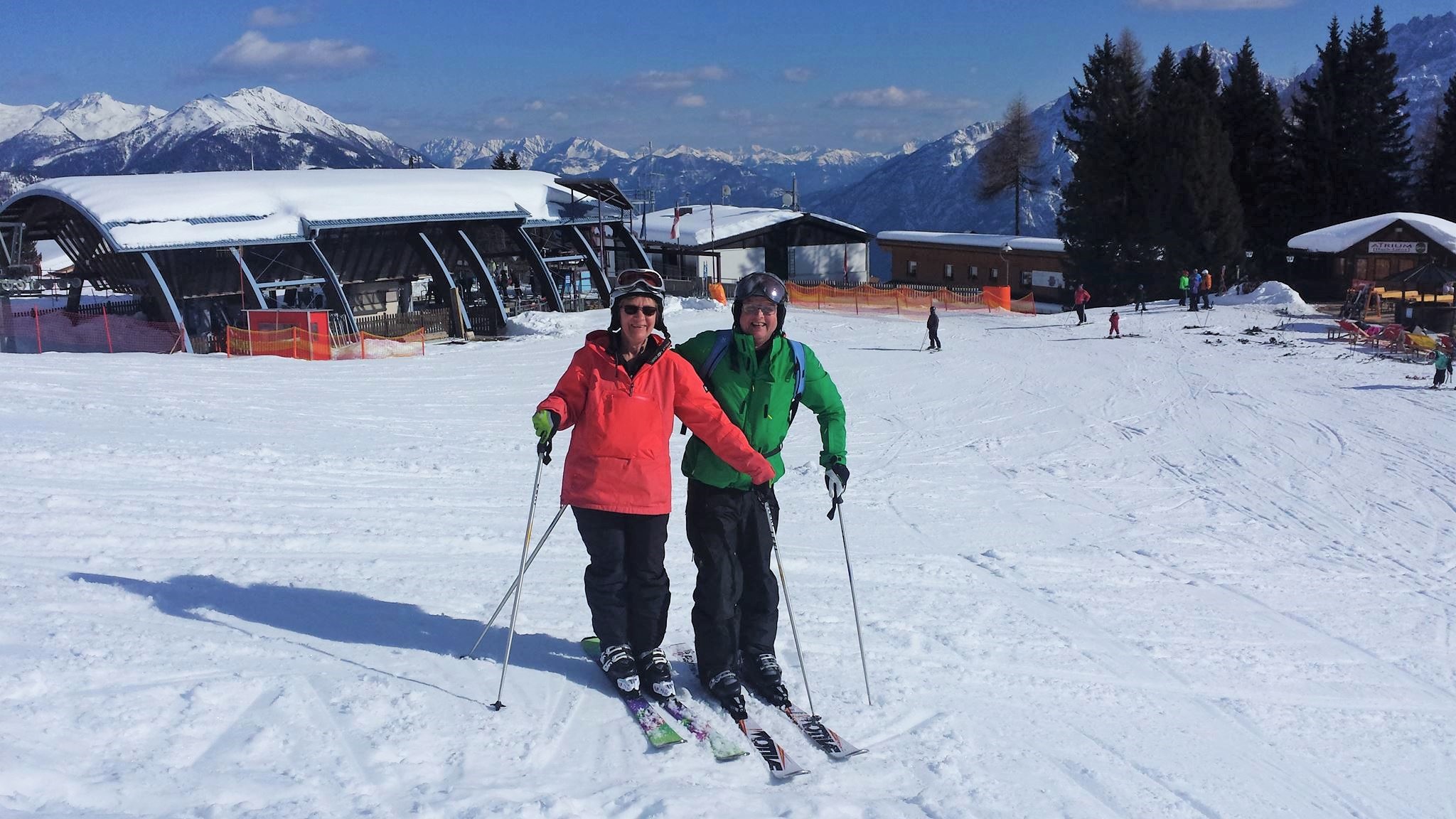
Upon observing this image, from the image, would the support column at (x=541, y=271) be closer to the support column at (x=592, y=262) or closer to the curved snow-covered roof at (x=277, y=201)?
the curved snow-covered roof at (x=277, y=201)

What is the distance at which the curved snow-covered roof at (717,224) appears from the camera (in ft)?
145

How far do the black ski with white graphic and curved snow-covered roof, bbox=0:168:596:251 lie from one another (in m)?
25.0

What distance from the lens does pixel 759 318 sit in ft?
14.1

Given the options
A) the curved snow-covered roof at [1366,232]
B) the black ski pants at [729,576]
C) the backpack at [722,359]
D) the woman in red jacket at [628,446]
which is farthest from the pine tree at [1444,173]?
the woman in red jacket at [628,446]

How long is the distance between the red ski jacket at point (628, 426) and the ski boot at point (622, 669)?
631mm

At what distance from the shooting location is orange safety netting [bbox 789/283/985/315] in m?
30.4

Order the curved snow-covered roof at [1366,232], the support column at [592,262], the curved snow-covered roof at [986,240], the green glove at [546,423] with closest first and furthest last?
the green glove at [546,423] < the curved snow-covered roof at [1366,232] < the support column at [592,262] < the curved snow-covered roof at [986,240]

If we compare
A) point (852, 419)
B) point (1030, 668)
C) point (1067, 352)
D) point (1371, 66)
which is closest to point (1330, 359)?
point (1067, 352)

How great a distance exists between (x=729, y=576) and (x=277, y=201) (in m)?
28.1

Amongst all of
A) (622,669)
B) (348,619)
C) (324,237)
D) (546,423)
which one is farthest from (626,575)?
(324,237)

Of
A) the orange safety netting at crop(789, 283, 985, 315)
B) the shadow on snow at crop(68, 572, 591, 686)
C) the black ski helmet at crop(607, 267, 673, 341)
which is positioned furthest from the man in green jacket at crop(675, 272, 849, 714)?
the orange safety netting at crop(789, 283, 985, 315)

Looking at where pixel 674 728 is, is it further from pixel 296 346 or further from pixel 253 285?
pixel 253 285

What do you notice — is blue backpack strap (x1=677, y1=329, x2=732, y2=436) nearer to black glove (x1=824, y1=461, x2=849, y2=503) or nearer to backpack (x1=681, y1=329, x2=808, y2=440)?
backpack (x1=681, y1=329, x2=808, y2=440)

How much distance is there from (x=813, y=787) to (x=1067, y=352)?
1911 cm
